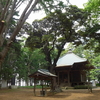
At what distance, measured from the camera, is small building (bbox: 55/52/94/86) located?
23969 mm

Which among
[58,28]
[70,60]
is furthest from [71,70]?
[58,28]

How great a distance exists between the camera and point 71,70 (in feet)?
82.5

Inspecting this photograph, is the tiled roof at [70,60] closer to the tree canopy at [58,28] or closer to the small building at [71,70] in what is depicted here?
the small building at [71,70]

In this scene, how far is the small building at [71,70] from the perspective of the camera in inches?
944

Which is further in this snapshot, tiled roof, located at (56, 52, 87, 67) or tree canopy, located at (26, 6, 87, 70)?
tiled roof, located at (56, 52, 87, 67)

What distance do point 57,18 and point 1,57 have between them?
1266 cm

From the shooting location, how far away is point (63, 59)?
2625 centimetres

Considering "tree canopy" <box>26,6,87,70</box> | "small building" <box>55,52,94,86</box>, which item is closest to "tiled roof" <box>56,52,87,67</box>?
"small building" <box>55,52,94,86</box>

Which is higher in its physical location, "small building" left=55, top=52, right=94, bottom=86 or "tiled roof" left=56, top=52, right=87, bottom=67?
"tiled roof" left=56, top=52, right=87, bottom=67

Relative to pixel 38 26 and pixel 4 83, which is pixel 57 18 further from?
pixel 4 83

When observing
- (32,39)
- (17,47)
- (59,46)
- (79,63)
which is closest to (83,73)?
(79,63)

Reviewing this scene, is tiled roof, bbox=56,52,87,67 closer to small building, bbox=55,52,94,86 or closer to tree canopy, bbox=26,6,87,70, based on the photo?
small building, bbox=55,52,94,86

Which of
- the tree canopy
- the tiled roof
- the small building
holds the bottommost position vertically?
the small building

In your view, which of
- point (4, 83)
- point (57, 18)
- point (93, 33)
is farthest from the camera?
point (4, 83)
